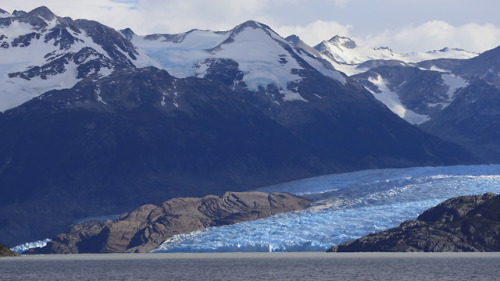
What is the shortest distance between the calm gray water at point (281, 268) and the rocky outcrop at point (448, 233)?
444 cm

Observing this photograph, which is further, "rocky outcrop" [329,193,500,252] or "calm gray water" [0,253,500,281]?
"rocky outcrop" [329,193,500,252]

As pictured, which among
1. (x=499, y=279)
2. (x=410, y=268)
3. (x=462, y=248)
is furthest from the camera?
(x=462, y=248)

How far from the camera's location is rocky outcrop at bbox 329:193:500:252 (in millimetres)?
186125

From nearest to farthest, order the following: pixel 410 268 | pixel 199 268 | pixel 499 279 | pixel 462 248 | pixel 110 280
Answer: pixel 499 279 < pixel 110 280 < pixel 410 268 < pixel 199 268 < pixel 462 248

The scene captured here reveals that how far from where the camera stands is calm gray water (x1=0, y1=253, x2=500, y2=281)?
147375 mm

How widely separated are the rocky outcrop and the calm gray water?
175 inches

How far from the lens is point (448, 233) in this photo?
189 m

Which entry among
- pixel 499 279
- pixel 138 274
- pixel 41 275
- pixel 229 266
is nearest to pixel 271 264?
pixel 229 266

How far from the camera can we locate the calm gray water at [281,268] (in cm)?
14738

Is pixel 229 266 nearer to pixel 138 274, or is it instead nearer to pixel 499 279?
Result: pixel 138 274

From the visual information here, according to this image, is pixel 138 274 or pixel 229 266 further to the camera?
pixel 229 266

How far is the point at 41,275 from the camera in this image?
159m

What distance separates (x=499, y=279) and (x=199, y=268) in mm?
49215

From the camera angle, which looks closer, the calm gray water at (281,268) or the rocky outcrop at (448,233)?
the calm gray water at (281,268)
